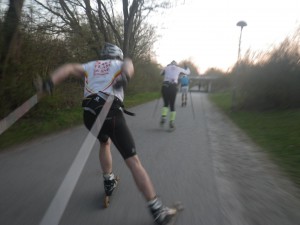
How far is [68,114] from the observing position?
34.8ft

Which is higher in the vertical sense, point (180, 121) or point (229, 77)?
point (229, 77)

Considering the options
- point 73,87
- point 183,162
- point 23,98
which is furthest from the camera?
point 73,87

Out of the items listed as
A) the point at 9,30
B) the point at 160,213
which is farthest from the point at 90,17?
the point at 160,213

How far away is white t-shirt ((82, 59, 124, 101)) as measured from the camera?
3.47 m

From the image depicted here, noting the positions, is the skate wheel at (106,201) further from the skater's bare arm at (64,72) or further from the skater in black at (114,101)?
the skater's bare arm at (64,72)

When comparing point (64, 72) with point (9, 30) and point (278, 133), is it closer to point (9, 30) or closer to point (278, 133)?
point (9, 30)

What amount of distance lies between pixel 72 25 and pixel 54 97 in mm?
5812

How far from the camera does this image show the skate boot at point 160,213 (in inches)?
125

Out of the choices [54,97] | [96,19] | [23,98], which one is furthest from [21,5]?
[96,19]

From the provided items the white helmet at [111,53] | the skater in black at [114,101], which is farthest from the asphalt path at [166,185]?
the white helmet at [111,53]

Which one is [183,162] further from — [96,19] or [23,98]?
[96,19]

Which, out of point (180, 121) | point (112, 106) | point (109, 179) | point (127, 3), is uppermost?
point (127, 3)

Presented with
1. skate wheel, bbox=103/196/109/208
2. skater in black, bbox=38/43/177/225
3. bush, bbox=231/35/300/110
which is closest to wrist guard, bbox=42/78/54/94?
skater in black, bbox=38/43/177/225

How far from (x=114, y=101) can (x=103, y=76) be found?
0.96 feet
